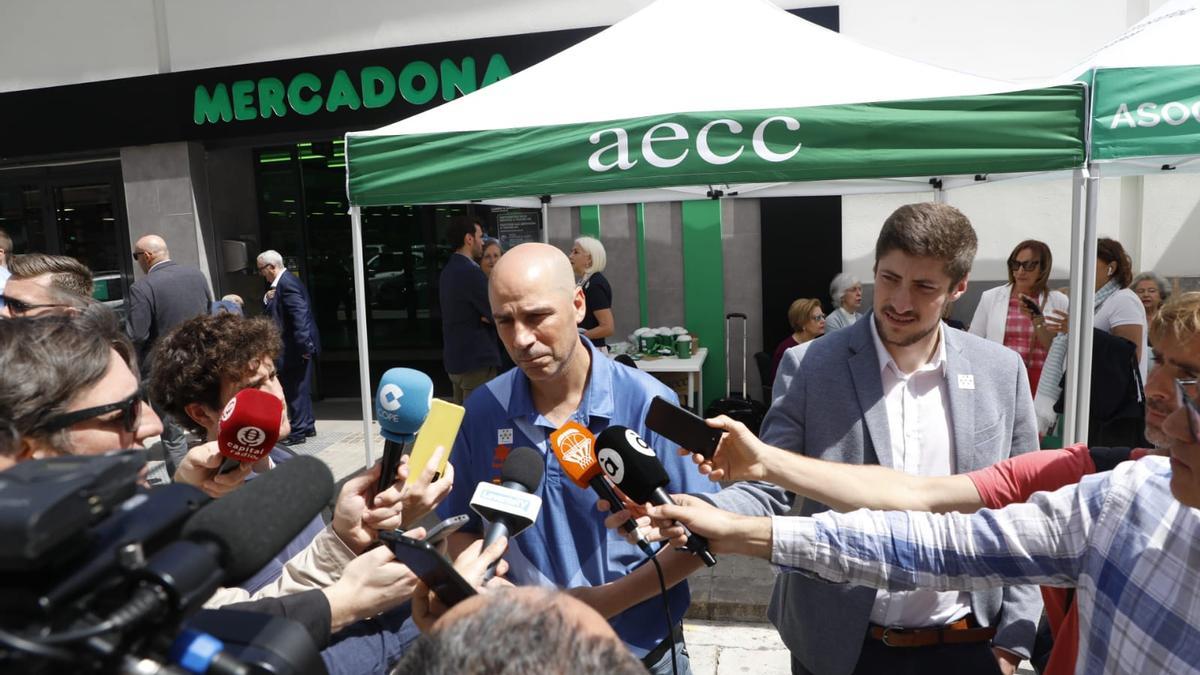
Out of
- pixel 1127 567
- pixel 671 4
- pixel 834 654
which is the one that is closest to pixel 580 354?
pixel 834 654

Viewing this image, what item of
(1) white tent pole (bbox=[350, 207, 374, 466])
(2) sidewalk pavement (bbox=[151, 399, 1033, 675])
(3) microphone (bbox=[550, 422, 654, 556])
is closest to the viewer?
(3) microphone (bbox=[550, 422, 654, 556])

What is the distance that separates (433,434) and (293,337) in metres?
6.47

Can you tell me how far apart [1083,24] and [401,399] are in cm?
774

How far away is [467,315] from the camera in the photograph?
6.39 metres

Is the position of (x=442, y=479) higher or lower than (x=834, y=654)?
higher

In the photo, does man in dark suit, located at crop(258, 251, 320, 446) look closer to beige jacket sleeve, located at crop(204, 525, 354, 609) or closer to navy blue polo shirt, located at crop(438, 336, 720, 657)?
navy blue polo shirt, located at crop(438, 336, 720, 657)

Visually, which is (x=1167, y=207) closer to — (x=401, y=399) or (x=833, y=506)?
(x=833, y=506)

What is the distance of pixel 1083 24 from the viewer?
681cm

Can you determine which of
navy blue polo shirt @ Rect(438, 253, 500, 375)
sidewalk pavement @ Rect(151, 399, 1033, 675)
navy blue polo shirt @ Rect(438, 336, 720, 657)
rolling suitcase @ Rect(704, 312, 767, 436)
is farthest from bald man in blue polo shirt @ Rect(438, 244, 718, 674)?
rolling suitcase @ Rect(704, 312, 767, 436)

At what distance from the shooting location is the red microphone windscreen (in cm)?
171

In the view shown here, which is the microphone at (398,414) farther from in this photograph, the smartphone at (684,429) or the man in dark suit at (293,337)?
the man in dark suit at (293,337)

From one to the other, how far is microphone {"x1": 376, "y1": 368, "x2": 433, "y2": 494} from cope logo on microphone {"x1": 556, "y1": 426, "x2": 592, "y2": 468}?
33 cm

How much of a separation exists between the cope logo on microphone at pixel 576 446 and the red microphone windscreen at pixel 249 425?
2.21 ft

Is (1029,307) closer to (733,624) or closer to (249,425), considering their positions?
(733,624)
